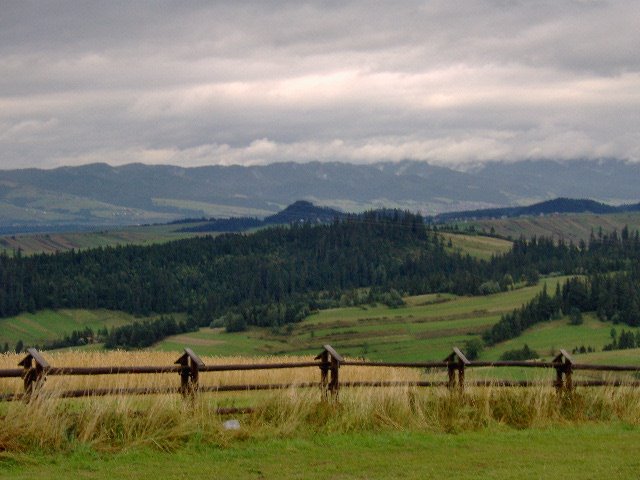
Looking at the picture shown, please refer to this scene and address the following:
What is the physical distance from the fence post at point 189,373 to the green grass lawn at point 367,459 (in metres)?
1.58

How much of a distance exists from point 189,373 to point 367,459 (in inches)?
168

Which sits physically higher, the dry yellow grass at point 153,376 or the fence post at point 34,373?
the fence post at point 34,373

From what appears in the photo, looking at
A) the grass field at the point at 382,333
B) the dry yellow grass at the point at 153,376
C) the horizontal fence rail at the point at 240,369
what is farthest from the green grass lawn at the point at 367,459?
the grass field at the point at 382,333

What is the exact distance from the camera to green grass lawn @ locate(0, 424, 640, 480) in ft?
47.5

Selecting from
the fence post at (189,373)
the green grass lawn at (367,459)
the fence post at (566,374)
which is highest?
the fence post at (189,373)

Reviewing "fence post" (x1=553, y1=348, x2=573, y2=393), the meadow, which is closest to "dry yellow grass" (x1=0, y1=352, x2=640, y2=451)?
the meadow

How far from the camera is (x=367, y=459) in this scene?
15789mm

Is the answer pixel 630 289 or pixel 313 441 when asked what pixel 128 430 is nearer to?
pixel 313 441

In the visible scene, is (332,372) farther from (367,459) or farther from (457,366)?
(367,459)

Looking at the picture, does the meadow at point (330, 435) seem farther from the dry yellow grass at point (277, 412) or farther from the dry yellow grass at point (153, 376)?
the dry yellow grass at point (153, 376)

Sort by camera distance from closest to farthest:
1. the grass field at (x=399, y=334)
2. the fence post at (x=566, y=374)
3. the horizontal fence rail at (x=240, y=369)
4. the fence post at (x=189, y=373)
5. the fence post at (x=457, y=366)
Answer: the horizontal fence rail at (x=240, y=369) → the fence post at (x=189, y=373) → the fence post at (x=457, y=366) → the fence post at (x=566, y=374) → the grass field at (x=399, y=334)

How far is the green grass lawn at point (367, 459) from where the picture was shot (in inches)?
570

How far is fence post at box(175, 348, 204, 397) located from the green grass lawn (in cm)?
158

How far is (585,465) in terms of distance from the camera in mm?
15727
